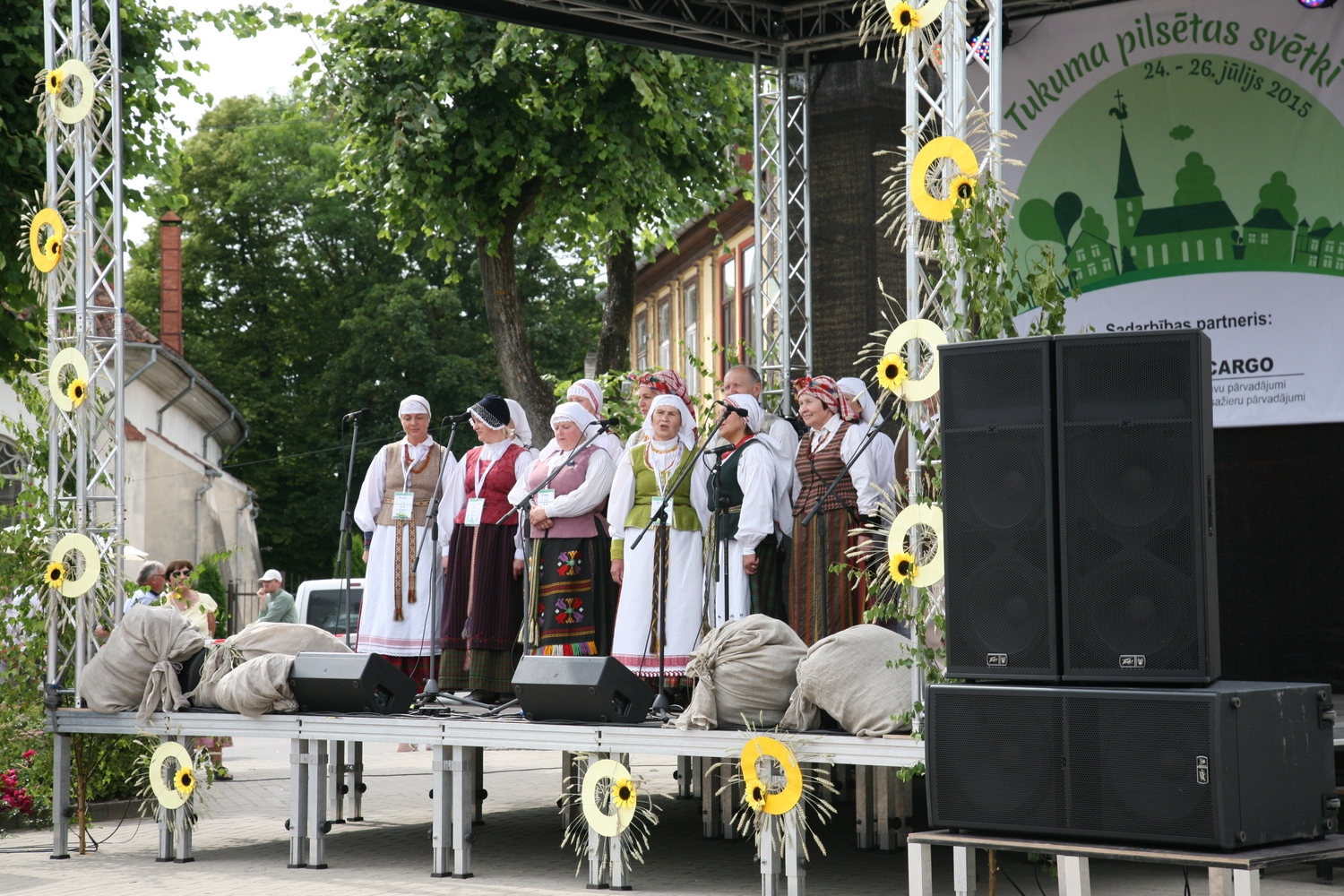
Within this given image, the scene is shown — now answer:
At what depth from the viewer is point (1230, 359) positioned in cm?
879

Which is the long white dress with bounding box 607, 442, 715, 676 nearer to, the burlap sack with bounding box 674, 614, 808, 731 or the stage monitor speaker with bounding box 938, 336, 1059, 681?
the burlap sack with bounding box 674, 614, 808, 731

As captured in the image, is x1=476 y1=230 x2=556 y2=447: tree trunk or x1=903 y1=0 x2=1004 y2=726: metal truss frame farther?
x1=476 y1=230 x2=556 y2=447: tree trunk

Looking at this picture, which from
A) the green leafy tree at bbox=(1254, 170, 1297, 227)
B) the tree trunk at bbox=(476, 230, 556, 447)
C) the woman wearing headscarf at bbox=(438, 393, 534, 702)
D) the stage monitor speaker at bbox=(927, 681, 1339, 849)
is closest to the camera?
the stage monitor speaker at bbox=(927, 681, 1339, 849)

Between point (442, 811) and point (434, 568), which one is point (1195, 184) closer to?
point (434, 568)

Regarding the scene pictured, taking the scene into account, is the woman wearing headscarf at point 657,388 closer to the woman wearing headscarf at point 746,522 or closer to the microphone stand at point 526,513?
the microphone stand at point 526,513

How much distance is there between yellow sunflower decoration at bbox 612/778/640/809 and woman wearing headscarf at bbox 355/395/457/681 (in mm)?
2142

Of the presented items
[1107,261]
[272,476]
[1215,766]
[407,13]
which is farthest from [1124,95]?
[272,476]

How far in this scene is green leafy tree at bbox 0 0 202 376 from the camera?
9938 millimetres

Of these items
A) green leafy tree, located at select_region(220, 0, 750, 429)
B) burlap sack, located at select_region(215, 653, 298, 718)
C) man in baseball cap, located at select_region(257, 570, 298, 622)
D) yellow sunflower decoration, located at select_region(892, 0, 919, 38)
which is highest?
green leafy tree, located at select_region(220, 0, 750, 429)

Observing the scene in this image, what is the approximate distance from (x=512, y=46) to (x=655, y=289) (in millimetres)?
15145

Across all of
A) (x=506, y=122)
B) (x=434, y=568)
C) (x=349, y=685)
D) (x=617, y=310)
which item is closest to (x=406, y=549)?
(x=434, y=568)

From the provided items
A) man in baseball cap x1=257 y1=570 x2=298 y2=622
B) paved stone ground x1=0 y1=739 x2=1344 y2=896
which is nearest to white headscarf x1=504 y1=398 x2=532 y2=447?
paved stone ground x1=0 y1=739 x2=1344 y2=896

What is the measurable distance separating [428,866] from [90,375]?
314 centimetres

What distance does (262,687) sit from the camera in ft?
25.3
